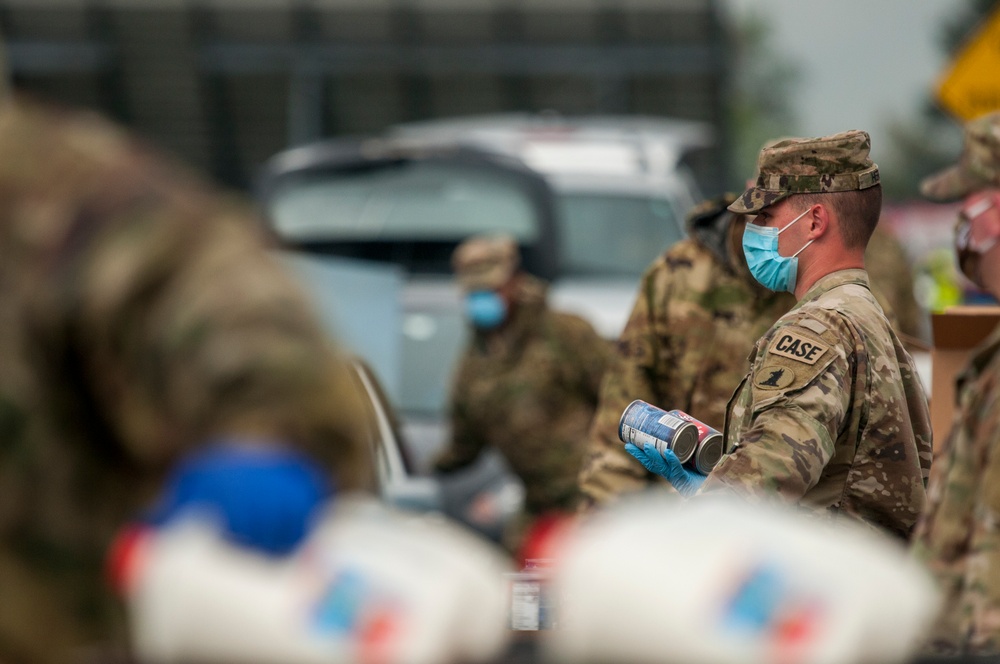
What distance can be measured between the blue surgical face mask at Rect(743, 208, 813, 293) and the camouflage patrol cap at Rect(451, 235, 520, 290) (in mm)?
3975

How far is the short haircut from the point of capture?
3.77 metres

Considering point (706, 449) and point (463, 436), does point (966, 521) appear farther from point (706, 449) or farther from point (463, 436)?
point (463, 436)

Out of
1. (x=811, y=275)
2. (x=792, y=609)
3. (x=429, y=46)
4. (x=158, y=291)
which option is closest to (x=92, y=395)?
(x=158, y=291)

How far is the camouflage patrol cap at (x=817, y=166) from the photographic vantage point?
3.77m

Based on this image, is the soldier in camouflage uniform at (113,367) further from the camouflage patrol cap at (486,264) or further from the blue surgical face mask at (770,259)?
the camouflage patrol cap at (486,264)

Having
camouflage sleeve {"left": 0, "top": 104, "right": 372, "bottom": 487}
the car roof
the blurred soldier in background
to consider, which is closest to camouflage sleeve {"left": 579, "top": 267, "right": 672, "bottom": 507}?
the blurred soldier in background

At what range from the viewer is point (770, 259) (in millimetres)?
3891

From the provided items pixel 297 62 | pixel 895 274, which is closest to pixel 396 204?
pixel 895 274

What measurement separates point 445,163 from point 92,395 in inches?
319

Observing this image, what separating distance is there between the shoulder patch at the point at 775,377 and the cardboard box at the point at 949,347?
121cm

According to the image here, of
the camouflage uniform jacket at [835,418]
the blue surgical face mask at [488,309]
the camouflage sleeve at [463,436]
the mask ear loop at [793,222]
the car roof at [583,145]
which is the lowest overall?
the camouflage sleeve at [463,436]

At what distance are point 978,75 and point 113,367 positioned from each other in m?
7.68

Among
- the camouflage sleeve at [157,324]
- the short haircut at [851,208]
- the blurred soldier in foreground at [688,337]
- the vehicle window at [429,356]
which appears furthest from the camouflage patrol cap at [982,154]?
the vehicle window at [429,356]

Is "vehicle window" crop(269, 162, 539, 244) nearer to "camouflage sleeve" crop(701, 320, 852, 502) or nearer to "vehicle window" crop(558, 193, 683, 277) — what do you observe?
"vehicle window" crop(558, 193, 683, 277)
